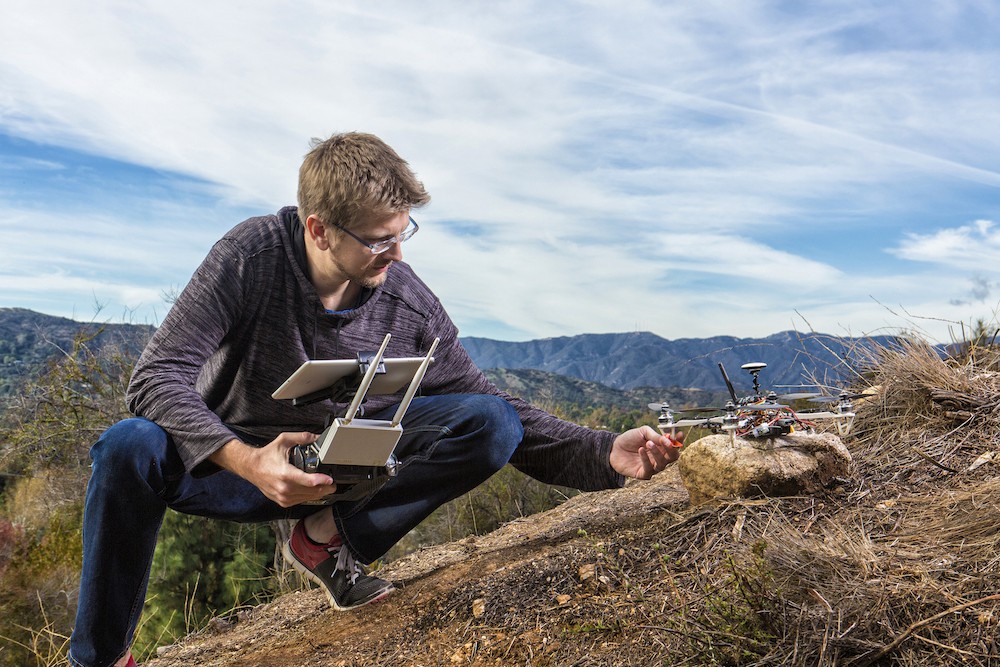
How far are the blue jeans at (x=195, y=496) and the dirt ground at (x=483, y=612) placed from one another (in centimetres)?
33

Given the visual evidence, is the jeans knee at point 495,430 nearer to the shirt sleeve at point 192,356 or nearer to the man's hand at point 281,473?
the man's hand at point 281,473

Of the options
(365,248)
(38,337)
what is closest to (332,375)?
(365,248)

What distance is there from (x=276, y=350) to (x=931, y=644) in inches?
93.7

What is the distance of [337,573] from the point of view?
3.25 meters

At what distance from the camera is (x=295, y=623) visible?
3451 mm

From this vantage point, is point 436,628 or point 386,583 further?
point 386,583

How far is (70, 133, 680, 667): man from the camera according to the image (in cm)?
279

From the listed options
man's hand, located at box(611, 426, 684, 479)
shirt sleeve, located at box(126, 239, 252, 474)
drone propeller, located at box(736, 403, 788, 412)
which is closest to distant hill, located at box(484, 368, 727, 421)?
drone propeller, located at box(736, 403, 788, 412)

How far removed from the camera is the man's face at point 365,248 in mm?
3010

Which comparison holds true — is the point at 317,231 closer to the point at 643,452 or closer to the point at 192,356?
the point at 192,356

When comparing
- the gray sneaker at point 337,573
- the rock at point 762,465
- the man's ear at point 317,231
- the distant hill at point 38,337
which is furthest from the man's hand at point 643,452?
the distant hill at point 38,337

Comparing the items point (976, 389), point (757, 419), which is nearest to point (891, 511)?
point (757, 419)

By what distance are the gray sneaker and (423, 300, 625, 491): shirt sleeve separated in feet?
2.52

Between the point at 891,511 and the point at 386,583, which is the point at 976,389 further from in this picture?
the point at 386,583
